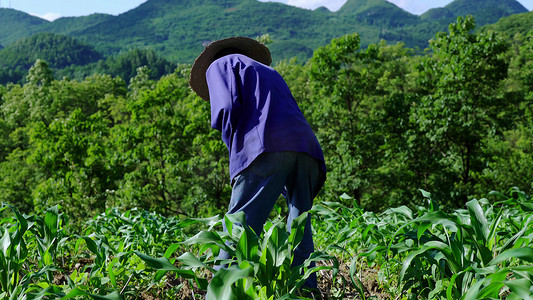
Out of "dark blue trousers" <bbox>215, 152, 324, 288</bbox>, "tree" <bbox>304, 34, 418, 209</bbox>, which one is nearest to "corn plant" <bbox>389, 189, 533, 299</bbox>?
"dark blue trousers" <bbox>215, 152, 324, 288</bbox>

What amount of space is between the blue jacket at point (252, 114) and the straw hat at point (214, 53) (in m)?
0.34

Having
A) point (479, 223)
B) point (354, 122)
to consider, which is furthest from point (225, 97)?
point (354, 122)

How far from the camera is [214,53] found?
2.62 metres

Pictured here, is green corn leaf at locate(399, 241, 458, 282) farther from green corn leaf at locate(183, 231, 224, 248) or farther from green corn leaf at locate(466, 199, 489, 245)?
green corn leaf at locate(183, 231, 224, 248)

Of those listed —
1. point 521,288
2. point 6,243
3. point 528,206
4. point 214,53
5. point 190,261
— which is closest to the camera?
point 521,288

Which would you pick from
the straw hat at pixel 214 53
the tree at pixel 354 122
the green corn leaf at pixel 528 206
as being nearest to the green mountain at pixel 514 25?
the tree at pixel 354 122

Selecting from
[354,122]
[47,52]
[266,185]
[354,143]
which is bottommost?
[354,143]

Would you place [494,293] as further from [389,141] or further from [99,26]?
[99,26]

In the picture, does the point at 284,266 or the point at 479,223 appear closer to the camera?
the point at 284,266

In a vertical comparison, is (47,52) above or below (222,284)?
above

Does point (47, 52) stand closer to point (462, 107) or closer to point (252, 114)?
point (462, 107)

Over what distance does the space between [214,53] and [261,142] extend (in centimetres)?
83

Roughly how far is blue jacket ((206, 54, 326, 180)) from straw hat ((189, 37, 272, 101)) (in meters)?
0.34

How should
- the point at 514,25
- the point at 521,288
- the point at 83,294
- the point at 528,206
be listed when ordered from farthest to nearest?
the point at 514,25, the point at 528,206, the point at 83,294, the point at 521,288
